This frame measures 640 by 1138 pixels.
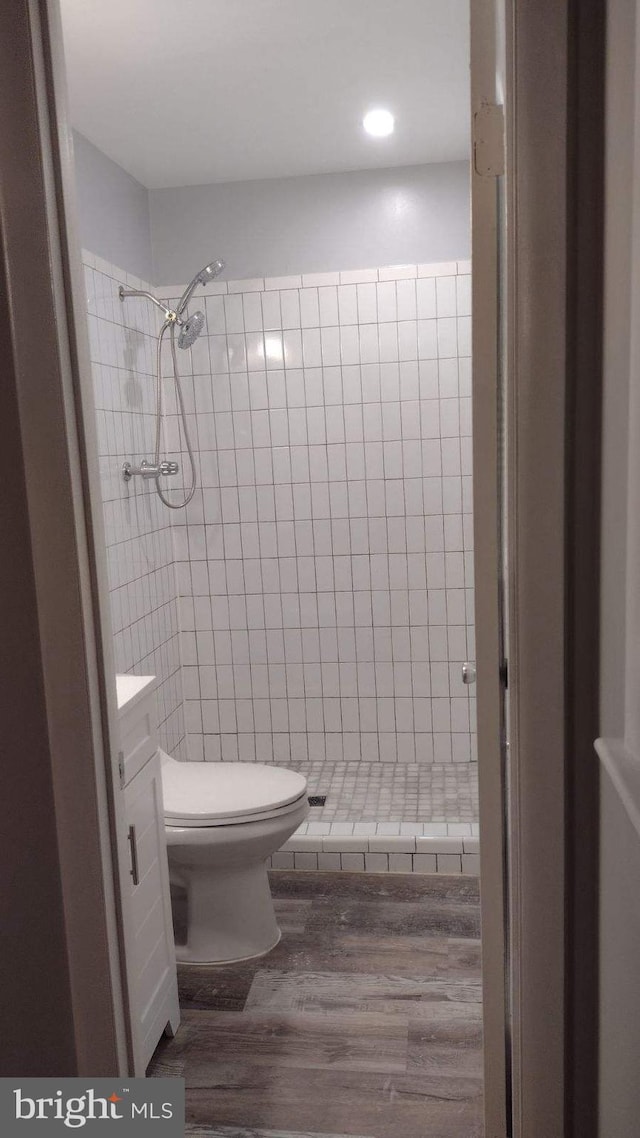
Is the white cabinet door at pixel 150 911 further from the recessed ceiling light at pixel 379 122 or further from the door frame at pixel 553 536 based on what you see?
the recessed ceiling light at pixel 379 122

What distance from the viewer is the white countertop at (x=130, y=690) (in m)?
1.77

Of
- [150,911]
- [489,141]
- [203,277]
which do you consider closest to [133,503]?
[203,277]

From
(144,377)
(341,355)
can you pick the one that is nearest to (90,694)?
(144,377)

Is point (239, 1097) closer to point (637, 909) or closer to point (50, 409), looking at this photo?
point (637, 909)

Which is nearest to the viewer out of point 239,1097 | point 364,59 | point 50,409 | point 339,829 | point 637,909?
point 637,909

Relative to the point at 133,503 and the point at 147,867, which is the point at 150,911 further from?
the point at 133,503

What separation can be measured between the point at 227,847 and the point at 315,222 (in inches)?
91.9

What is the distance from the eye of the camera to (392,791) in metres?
3.31

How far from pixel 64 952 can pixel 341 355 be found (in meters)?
2.65

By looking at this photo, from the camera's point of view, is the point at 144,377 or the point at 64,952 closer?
the point at 64,952

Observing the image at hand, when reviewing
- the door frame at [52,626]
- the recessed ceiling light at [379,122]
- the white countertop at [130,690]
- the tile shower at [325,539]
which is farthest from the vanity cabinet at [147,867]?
the recessed ceiling light at [379,122]

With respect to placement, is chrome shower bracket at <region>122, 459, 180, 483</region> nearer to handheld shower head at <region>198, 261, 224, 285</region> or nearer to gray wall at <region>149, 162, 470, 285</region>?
handheld shower head at <region>198, 261, 224, 285</region>

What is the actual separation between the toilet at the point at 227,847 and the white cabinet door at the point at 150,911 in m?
0.18

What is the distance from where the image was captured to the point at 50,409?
115cm
